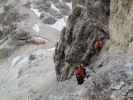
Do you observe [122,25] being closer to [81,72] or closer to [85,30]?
[81,72]

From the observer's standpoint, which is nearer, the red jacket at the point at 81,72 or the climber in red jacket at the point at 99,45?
the red jacket at the point at 81,72

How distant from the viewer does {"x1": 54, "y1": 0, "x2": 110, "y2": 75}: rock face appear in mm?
20188

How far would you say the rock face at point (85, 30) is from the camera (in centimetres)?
2019

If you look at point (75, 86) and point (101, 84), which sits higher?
point (101, 84)

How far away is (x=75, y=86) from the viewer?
18.5 m

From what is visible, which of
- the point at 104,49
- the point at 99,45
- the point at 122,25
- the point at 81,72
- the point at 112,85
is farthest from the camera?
the point at 99,45

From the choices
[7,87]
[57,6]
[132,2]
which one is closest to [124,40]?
[132,2]

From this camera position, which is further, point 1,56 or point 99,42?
point 1,56

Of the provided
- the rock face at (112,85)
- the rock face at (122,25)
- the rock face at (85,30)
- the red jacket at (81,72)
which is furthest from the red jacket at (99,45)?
the rock face at (112,85)

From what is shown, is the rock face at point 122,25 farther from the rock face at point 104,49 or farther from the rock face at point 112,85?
the rock face at point 112,85

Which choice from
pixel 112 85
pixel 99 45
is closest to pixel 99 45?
pixel 99 45

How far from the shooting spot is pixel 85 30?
20797 mm

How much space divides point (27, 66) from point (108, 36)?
1101 cm

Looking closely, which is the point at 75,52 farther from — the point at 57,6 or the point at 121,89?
the point at 57,6
